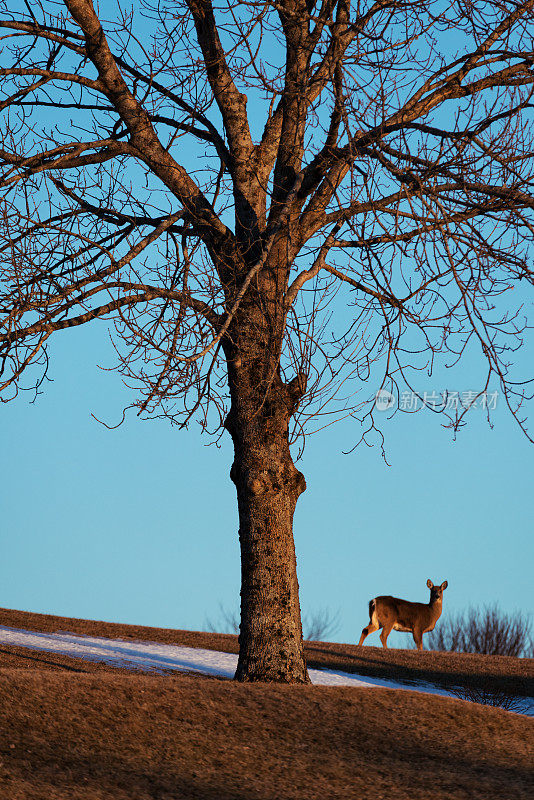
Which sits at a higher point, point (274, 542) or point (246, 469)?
point (246, 469)

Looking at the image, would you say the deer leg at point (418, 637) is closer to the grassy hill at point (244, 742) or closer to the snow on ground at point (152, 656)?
the snow on ground at point (152, 656)

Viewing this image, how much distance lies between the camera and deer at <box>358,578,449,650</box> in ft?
56.3

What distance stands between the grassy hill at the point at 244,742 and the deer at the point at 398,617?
9.50 m

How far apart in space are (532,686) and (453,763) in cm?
889

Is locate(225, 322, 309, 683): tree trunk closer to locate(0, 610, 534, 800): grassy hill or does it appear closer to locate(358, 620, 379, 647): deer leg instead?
locate(0, 610, 534, 800): grassy hill

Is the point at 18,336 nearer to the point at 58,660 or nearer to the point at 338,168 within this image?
the point at 338,168

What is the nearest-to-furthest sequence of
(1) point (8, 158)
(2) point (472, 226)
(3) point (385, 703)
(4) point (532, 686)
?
1. (3) point (385, 703)
2. (2) point (472, 226)
3. (1) point (8, 158)
4. (4) point (532, 686)

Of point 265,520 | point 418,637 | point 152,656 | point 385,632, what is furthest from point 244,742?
point 418,637

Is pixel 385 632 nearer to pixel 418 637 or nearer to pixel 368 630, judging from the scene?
pixel 368 630

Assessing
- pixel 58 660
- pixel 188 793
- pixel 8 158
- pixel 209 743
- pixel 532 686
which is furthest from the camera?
pixel 532 686

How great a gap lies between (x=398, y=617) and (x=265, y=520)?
1015 centimetres

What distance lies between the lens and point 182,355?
24.2 ft

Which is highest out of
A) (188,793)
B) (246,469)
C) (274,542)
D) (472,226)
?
(472,226)

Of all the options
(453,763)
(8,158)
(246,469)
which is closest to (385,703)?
(453,763)
